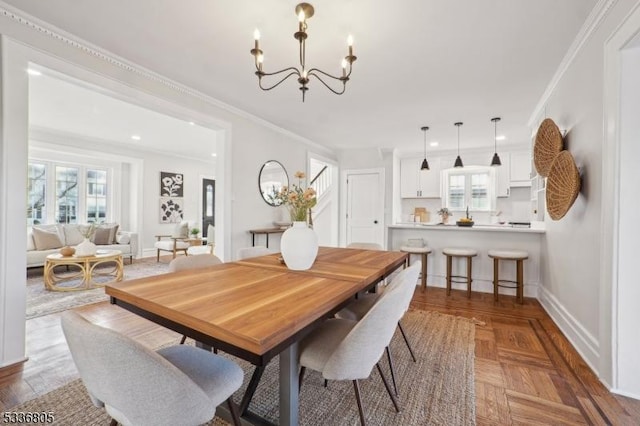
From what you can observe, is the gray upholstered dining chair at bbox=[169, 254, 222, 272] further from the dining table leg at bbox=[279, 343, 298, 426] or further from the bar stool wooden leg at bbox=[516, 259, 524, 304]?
the bar stool wooden leg at bbox=[516, 259, 524, 304]

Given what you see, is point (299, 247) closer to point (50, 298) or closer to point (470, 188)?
A: point (50, 298)

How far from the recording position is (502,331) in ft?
8.80

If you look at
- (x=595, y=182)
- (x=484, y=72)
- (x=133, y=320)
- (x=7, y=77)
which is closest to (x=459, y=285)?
(x=595, y=182)

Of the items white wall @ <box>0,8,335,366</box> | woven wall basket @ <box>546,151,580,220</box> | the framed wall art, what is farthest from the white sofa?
woven wall basket @ <box>546,151,580,220</box>

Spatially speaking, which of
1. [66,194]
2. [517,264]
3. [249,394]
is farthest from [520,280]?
[66,194]

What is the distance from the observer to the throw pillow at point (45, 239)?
470 cm

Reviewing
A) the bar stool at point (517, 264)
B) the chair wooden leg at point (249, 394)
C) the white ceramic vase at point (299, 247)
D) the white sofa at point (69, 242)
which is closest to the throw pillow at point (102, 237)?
the white sofa at point (69, 242)

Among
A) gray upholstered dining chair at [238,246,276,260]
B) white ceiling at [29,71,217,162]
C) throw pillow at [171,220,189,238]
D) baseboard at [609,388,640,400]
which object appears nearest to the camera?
baseboard at [609,388,640,400]

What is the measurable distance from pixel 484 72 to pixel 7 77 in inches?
146

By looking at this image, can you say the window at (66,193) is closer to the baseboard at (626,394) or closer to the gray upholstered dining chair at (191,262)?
the gray upholstered dining chair at (191,262)

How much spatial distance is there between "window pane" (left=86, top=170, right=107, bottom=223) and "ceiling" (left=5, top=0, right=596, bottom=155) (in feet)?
15.6

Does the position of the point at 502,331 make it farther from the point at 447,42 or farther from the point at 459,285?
the point at 447,42

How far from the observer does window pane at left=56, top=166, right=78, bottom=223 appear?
18.9ft

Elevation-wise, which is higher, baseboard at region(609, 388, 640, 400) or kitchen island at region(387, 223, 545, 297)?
kitchen island at region(387, 223, 545, 297)
